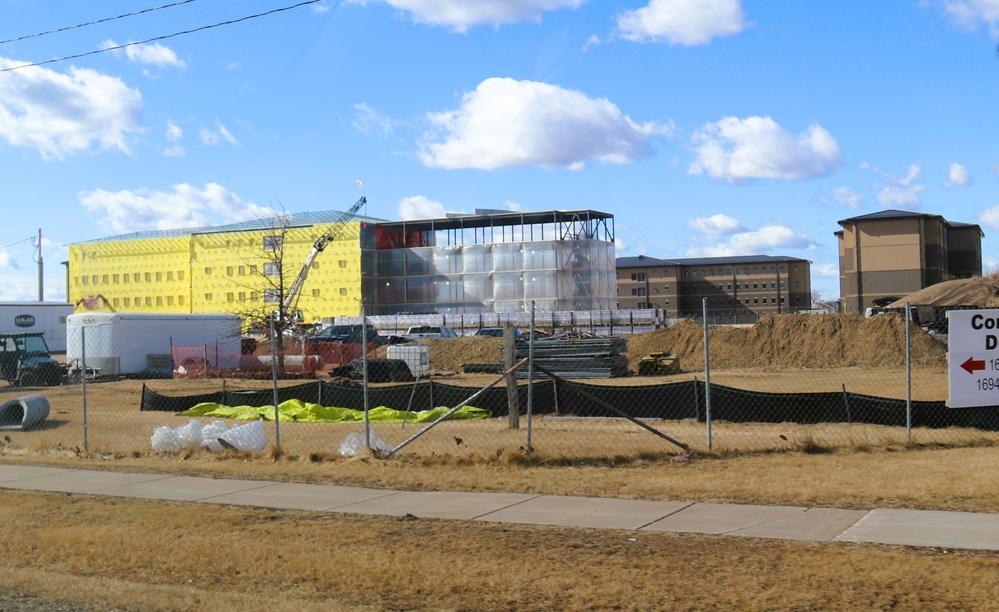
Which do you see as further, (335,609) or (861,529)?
(861,529)

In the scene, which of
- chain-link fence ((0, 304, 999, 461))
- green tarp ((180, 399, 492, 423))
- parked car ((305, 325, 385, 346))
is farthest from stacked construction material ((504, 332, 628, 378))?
parked car ((305, 325, 385, 346))

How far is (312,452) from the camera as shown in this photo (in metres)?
13.6

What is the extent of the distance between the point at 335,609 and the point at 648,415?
41.6ft

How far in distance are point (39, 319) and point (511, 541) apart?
5013 cm

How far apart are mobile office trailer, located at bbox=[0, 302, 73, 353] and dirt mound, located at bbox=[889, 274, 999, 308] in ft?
147

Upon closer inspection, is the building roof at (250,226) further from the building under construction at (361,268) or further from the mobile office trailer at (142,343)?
the mobile office trailer at (142,343)

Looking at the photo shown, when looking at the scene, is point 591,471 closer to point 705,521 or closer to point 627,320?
point 705,521

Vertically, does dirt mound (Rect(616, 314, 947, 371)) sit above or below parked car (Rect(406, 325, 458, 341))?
below

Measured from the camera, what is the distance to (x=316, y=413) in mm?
20469

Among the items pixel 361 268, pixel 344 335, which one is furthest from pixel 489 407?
pixel 361 268

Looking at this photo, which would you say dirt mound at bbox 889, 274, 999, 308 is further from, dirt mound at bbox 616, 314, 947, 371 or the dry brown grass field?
the dry brown grass field

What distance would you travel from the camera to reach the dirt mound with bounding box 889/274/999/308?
47.7 m

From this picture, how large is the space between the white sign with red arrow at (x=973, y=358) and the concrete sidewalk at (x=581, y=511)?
3.18m

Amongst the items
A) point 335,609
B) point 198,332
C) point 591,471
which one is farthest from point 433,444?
point 198,332
